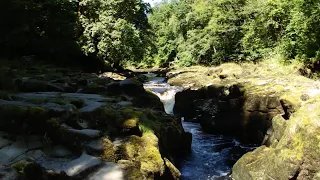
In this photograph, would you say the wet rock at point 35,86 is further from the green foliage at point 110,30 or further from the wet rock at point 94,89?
the green foliage at point 110,30

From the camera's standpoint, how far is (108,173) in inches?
236

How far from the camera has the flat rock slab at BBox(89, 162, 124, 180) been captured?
586cm

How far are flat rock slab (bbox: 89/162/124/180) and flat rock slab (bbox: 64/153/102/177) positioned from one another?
→ 0.54 ft

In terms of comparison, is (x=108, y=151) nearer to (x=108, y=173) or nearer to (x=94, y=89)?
(x=108, y=173)

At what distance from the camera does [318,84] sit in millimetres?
12734

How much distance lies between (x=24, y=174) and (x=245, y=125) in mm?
10589

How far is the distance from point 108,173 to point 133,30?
21.1 metres

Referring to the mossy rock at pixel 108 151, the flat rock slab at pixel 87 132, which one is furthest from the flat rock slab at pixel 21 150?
the mossy rock at pixel 108 151

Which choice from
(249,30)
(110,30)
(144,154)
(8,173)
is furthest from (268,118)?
(249,30)

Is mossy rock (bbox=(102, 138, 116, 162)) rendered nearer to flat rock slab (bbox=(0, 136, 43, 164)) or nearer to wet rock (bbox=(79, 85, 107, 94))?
flat rock slab (bbox=(0, 136, 43, 164))

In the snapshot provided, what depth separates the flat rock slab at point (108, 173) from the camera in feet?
19.2

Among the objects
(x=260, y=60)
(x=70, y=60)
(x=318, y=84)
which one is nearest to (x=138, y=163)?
(x=318, y=84)

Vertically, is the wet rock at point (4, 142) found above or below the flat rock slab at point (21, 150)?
above

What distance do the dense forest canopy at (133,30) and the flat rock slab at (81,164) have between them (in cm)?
1620
